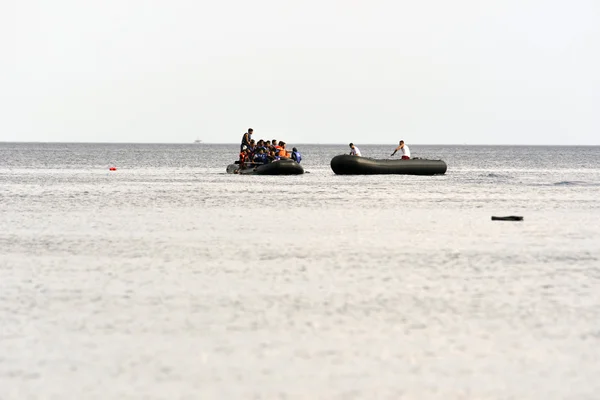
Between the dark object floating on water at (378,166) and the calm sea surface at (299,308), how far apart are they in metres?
27.3

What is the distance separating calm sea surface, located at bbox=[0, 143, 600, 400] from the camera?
28.4 ft

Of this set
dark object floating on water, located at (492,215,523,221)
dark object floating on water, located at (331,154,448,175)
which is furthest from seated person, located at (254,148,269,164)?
dark object floating on water, located at (492,215,523,221)

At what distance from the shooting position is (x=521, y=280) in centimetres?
1445

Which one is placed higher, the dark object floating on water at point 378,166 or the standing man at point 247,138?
the standing man at point 247,138

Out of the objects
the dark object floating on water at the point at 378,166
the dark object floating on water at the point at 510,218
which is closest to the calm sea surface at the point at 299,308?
the dark object floating on water at the point at 510,218

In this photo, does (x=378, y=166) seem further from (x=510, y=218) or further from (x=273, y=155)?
(x=510, y=218)

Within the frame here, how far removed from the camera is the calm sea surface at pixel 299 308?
28.4 ft

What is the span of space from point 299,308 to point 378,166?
1610 inches

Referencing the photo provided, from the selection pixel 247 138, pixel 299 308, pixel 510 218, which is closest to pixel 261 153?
pixel 247 138

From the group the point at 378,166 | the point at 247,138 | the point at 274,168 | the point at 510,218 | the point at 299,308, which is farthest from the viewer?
the point at 378,166

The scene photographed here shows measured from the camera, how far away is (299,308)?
39.6ft

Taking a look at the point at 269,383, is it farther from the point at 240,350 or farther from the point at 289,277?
the point at 289,277

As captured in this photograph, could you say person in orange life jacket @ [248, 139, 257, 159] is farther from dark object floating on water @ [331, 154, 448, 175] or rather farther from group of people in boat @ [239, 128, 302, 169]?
dark object floating on water @ [331, 154, 448, 175]

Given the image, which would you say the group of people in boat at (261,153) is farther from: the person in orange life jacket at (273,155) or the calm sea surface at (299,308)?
the calm sea surface at (299,308)
